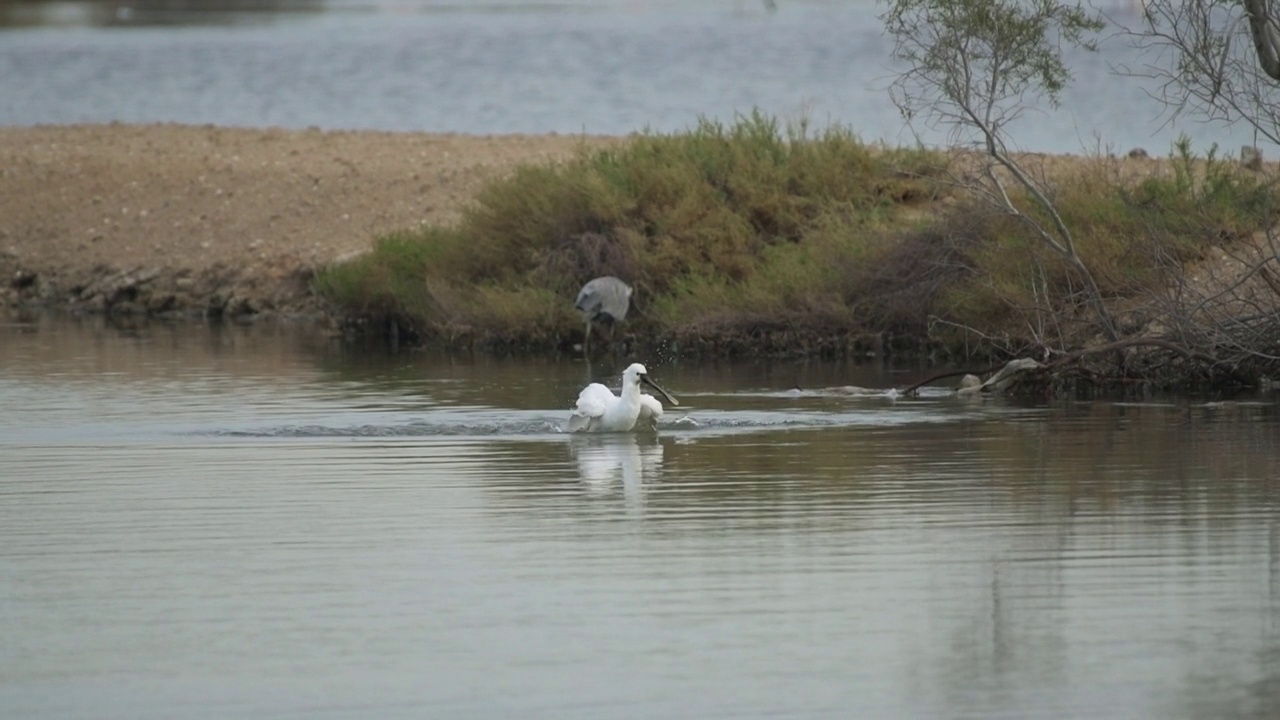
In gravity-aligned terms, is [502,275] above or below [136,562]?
above

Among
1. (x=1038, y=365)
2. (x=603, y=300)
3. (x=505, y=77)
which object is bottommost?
(x=1038, y=365)

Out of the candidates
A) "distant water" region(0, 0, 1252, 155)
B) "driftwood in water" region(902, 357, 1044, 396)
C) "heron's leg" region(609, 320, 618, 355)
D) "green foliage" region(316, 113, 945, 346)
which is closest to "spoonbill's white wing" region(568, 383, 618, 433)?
"driftwood in water" region(902, 357, 1044, 396)

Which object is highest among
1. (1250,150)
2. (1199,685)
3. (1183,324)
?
(1250,150)

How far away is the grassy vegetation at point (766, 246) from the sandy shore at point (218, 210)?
11.2 feet

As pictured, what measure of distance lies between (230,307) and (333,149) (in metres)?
5.79

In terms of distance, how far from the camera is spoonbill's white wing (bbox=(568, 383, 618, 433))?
15.8 m

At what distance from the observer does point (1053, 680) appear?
8609mm

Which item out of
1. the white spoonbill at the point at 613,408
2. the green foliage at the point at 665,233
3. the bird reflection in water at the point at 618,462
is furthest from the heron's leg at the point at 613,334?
the white spoonbill at the point at 613,408

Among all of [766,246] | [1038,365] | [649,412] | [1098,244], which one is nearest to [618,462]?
[649,412]

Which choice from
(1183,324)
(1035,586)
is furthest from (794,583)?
(1183,324)

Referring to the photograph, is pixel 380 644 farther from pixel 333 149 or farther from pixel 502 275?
pixel 333 149

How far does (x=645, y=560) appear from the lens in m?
11.0

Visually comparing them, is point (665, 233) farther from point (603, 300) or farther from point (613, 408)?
point (613, 408)

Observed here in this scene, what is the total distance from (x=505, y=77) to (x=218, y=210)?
28.8 metres
